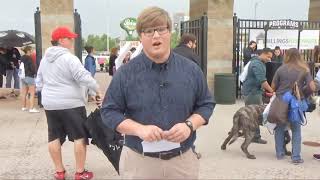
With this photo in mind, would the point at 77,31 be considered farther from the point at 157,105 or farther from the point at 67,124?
the point at 157,105

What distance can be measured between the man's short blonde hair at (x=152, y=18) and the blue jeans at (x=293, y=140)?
423 centimetres

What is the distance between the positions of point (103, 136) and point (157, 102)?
2625 mm

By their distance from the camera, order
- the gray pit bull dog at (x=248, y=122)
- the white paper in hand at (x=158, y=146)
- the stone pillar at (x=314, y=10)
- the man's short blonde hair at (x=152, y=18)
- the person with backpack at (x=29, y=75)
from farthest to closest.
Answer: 1. the stone pillar at (x=314, y=10)
2. the person with backpack at (x=29, y=75)
3. the gray pit bull dog at (x=248, y=122)
4. the white paper in hand at (x=158, y=146)
5. the man's short blonde hair at (x=152, y=18)

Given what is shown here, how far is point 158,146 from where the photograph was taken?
9.39ft

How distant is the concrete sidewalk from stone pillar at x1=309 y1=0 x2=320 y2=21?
7.71 meters

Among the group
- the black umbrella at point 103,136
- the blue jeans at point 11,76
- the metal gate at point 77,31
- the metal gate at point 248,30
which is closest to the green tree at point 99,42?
the blue jeans at point 11,76

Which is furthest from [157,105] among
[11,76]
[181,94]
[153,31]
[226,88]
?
[11,76]

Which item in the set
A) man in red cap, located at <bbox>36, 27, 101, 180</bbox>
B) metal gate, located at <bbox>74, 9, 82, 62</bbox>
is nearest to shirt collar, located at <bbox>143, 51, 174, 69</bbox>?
man in red cap, located at <bbox>36, 27, 101, 180</bbox>

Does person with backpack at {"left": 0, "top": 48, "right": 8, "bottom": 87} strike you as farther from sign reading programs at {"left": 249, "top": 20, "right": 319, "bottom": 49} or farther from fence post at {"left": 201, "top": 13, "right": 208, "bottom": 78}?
sign reading programs at {"left": 249, "top": 20, "right": 319, "bottom": 49}

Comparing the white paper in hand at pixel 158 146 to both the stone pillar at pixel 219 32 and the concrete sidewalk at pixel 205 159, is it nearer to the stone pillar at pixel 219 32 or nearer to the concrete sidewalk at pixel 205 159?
the concrete sidewalk at pixel 205 159

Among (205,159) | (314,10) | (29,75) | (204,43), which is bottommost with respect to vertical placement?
(205,159)

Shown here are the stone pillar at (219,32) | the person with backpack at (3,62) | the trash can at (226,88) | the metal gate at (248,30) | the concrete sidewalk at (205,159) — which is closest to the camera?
the concrete sidewalk at (205,159)

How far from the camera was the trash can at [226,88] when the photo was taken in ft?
40.7

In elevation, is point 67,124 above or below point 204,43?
below
